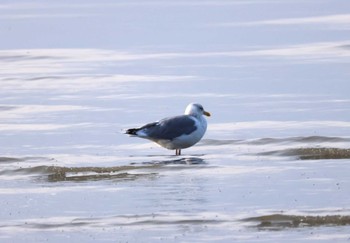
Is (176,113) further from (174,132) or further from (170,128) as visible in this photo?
(174,132)

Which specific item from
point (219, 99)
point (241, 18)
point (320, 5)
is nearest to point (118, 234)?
point (219, 99)

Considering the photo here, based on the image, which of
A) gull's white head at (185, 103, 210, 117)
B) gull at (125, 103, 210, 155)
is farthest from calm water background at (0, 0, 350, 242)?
gull's white head at (185, 103, 210, 117)

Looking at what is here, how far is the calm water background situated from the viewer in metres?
12.3

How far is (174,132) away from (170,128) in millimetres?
145

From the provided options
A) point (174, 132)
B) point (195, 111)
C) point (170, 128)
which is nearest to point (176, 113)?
point (195, 111)

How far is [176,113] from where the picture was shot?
65.3ft

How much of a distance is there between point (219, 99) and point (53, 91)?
3276 millimetres

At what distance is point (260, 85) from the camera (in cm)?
2162

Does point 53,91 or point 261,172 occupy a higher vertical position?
point 53,91

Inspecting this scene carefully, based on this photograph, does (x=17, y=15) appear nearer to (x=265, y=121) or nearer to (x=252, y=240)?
(x=265, y=121)

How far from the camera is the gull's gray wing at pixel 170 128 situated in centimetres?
1709

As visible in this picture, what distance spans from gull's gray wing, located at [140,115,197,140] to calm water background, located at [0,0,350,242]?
0.97 feet

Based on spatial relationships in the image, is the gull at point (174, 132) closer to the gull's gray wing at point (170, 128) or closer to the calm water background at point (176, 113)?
the gull's gray wing at point (170, 128)

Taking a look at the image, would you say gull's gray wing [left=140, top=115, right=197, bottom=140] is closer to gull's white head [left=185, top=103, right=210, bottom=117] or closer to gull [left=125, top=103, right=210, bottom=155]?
gull [left=125, top=103, right=210, bottom=155]
